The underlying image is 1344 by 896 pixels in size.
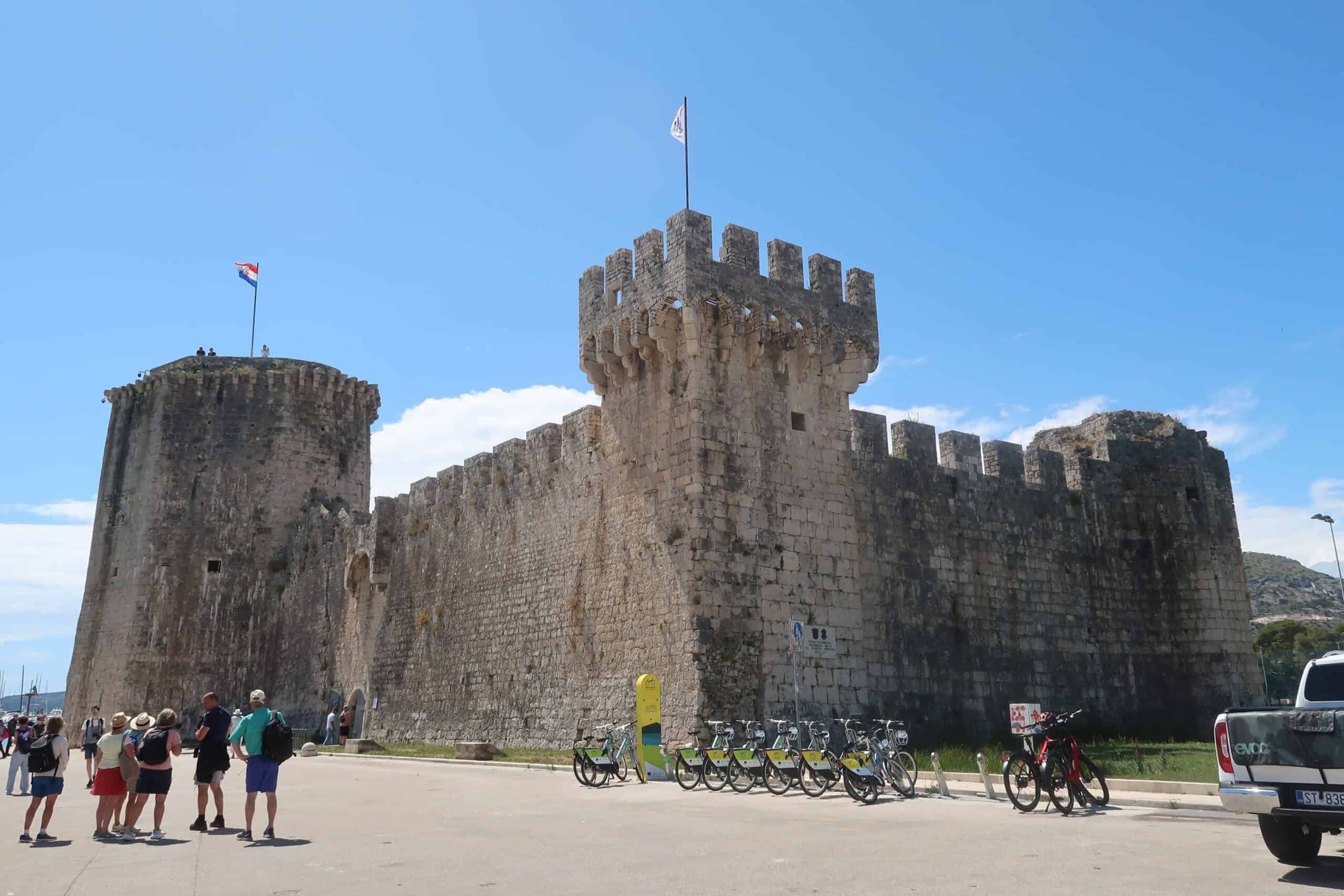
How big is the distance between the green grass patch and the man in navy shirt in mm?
8965

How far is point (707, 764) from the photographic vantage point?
13500mm

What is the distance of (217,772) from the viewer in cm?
1043

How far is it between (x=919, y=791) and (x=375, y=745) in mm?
15374

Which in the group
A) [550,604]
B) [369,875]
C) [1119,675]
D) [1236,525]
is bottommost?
[369,875]

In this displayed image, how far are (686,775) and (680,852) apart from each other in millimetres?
6253

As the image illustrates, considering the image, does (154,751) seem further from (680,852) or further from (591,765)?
(591,765)

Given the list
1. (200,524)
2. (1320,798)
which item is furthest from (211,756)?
(200,524)

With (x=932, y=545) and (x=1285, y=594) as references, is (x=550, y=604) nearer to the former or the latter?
(x=932, y=545)

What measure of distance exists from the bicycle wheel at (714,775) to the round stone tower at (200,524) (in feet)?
69.7

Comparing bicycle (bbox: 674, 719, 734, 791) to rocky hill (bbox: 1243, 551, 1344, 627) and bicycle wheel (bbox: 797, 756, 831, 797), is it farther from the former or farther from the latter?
rocky hill (bbox: 1243, 551, 1344, 627)

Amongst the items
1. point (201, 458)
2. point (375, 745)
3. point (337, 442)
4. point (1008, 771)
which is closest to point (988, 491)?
point (1008, 771)

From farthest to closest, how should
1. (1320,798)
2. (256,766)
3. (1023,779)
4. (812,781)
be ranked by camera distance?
(812,781) < (1023,779) < (256,766) < (1320,798)

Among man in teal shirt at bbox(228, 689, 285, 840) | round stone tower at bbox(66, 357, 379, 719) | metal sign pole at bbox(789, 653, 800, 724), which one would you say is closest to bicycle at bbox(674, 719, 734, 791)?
metal sign pole at bbox(789, 653, 800, 724)

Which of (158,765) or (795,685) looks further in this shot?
(795,685)
